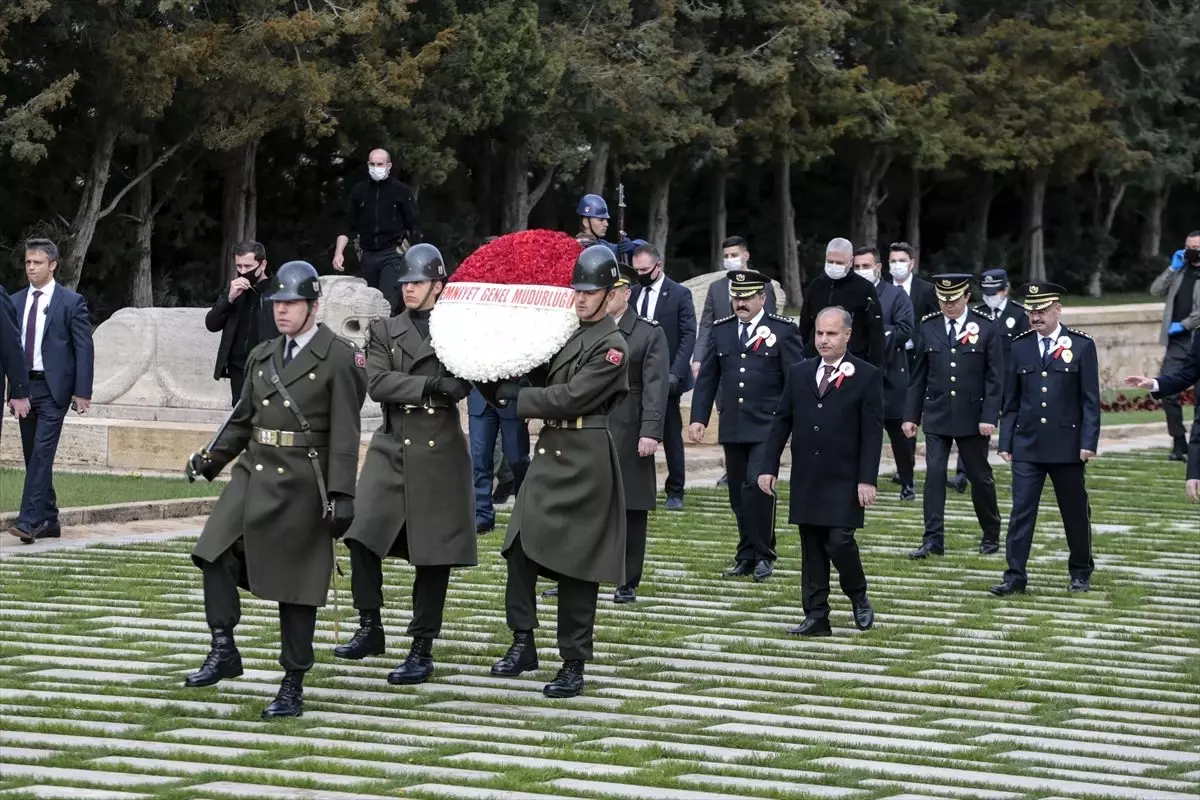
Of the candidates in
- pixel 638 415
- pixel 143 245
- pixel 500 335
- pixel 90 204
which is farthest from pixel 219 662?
pixel 143 245

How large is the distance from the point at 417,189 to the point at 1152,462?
19.1 m

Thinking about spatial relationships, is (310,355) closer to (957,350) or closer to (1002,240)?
(957,350)

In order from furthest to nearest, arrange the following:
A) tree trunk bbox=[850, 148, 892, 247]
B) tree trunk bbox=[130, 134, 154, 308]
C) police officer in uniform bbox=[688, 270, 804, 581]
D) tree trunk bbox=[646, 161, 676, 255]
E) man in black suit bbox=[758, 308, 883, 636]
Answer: tree trunk bbox=[850, 148, 892, 247]
tree trunk bbox=[646, 161, 676, 255]
tree trunk bbox=[130, 134, 154, 308]
police officer in uniform bbox=[688, 270, 804, 581]
man in black suit bbox=[758, 308, 883, 636]

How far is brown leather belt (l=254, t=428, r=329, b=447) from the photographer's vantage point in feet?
31.3

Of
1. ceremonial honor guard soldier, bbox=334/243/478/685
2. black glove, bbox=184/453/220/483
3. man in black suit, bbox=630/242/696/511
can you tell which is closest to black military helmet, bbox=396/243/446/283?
ceremonial honor guard soldier, bbox=334/243/478/685

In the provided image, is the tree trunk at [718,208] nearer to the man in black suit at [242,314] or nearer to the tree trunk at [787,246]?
the tree trunk at [787,246]

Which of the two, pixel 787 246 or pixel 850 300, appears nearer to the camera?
pixel 850 300

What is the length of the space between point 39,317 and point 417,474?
5.84 meters

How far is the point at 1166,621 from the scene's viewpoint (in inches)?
501

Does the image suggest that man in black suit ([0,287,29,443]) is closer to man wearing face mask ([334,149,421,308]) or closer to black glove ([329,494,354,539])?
man wearing face mask ([334,149,421,308])

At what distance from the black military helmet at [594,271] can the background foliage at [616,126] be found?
20.0 meters

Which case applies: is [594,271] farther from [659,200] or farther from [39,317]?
[659,200]

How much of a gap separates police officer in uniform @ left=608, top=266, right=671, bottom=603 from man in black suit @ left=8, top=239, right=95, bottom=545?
14.0 feet

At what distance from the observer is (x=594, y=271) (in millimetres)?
9875
